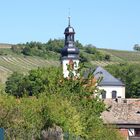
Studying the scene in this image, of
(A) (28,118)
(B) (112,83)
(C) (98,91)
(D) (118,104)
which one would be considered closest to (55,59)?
Answer: (B) (112,83)

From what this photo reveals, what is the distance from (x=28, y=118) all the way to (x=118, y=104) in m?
44.3

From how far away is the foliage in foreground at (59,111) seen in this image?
2100 centimetres

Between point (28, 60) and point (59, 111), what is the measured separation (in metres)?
128

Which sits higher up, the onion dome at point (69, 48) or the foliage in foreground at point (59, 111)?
the onion dome at point (69, 48)

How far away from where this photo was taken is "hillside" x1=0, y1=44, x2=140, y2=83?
137 m

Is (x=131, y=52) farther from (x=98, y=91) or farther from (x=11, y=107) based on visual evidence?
(x=11, y=107)

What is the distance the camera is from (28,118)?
23031mm

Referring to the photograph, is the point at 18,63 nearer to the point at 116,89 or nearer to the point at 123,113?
the point at 116,89

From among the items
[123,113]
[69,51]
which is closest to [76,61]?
[69,51]

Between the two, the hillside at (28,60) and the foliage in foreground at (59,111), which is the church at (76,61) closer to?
the hillside at (28,60)

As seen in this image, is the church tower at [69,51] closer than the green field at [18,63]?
Yes

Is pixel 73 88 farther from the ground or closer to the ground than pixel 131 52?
closer to the ground

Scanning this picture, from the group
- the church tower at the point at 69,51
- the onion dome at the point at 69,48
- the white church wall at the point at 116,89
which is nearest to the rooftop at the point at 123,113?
the church tower at the point at 69,51

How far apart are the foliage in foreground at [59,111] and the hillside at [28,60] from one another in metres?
83.1
